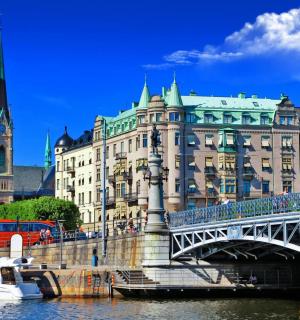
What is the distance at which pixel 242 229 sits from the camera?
186 ft

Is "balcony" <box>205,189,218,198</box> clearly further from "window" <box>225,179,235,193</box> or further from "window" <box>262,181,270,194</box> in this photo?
"window" <box>262,181,270,194</box>

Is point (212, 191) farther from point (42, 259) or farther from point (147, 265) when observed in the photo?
point (147, 265)

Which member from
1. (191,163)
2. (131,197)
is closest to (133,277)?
(191,163)

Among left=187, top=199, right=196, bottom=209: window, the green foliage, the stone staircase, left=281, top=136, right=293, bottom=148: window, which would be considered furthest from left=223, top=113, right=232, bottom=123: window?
the stone staircase

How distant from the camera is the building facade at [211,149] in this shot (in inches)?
4749

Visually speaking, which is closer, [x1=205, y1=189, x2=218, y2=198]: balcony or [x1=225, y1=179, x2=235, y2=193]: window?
[x1=205, y1=189, x2=218, y2=198]: balcony

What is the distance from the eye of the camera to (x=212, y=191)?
121 meters

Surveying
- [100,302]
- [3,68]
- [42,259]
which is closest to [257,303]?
[100,302]

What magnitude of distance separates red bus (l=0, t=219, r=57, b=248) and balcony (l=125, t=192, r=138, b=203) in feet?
85.3

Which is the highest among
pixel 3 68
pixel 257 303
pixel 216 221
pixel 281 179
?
pixel 3 68

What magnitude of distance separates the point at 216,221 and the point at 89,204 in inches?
3226

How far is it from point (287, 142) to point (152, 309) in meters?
72.3

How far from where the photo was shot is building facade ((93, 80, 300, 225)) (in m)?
121

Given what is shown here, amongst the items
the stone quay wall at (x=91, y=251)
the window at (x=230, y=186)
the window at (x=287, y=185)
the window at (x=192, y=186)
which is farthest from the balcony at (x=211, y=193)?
the stone quay wall at (x=91, y=251)
